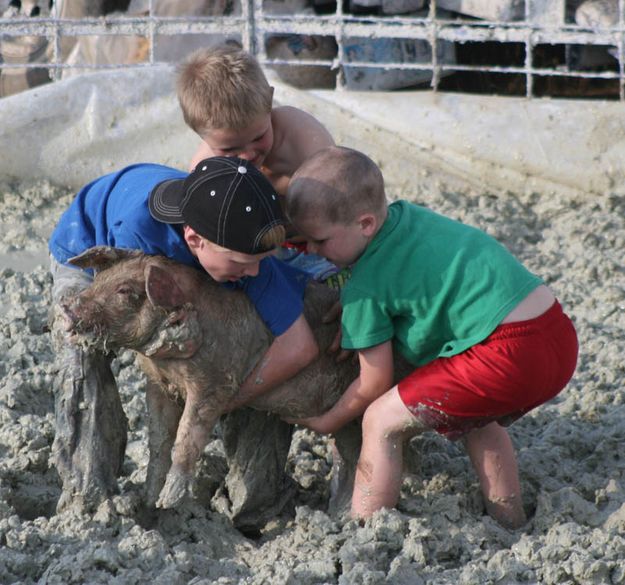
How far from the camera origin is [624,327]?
16.9ft

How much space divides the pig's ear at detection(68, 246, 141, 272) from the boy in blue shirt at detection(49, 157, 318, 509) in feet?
0.17

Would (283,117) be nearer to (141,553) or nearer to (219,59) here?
(219,59)

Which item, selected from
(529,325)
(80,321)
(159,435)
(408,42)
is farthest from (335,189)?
(408,42)

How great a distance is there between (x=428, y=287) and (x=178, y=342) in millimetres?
710

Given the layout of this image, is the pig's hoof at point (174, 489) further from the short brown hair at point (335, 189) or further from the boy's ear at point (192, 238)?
the short brown hair at point (335, 189)

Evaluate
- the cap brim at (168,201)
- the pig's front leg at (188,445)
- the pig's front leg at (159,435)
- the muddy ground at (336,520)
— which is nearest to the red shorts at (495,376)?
the muddy ground at (336,520)

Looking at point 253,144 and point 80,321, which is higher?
point 253,144

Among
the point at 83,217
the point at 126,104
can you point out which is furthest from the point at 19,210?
the point at 83,217

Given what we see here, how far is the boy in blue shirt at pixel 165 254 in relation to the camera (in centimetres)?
329

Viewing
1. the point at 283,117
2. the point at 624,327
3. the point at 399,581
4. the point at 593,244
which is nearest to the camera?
the point at 399,581

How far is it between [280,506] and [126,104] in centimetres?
294

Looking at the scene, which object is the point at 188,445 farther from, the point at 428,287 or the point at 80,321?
the point at 428,287

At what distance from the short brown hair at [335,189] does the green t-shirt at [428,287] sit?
0.40 ft

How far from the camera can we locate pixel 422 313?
3471mm
